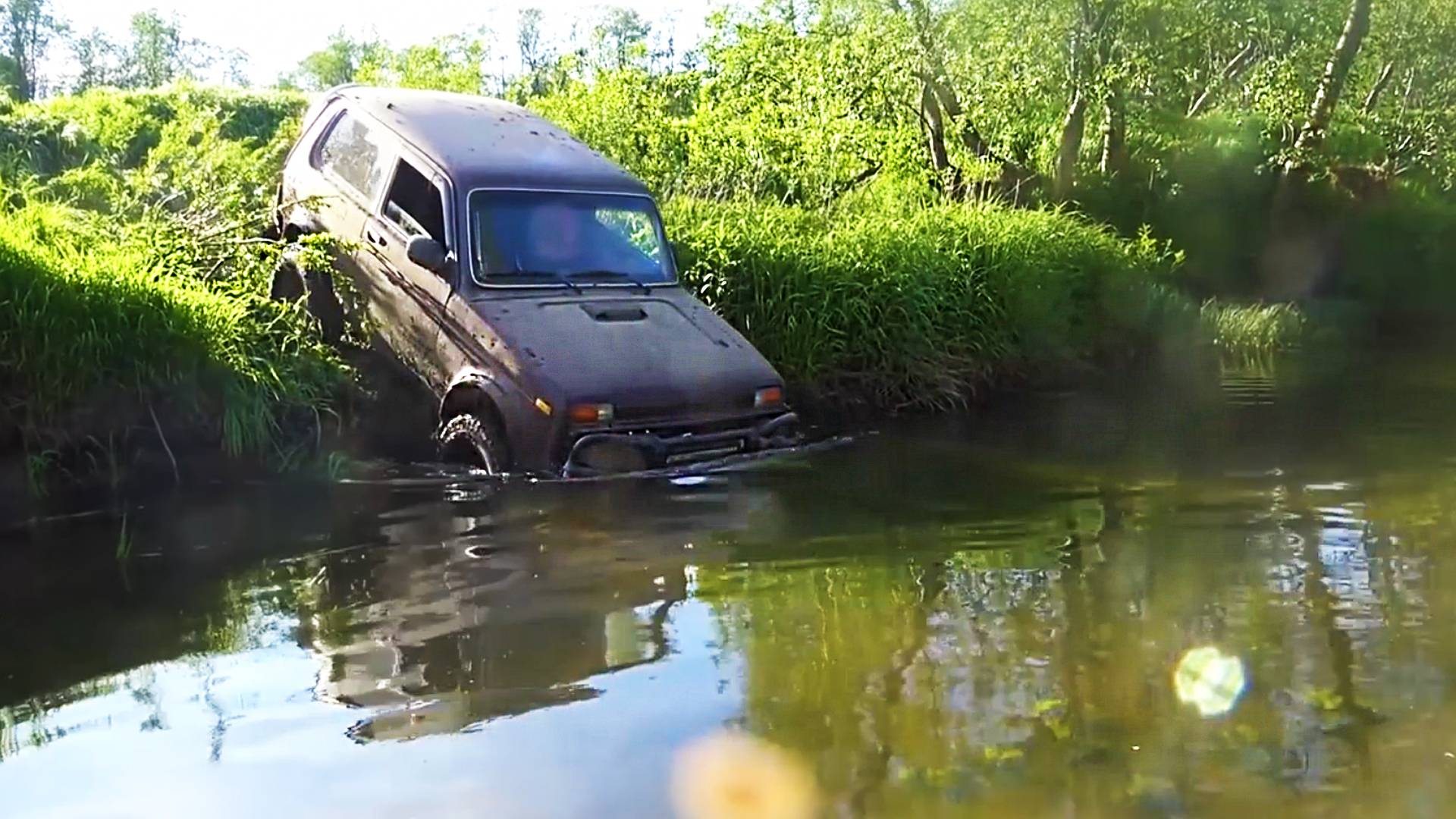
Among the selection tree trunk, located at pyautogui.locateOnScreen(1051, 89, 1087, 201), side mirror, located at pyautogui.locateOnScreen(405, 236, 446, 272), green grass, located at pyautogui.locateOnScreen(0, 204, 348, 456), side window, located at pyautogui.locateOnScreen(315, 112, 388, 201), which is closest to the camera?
green grass, located at pyautogui.locateOnScreen(0, 204, 348, 456)

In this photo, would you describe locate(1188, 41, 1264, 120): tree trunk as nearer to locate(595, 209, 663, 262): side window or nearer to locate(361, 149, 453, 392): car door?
locate(595, 209, 663, 262): side window

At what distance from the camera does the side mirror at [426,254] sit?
9156 mm

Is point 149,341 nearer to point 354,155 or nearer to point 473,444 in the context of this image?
point 473,444

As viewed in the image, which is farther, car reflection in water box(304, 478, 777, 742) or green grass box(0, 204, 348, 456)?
green grass box(0, 204, 348, 456)

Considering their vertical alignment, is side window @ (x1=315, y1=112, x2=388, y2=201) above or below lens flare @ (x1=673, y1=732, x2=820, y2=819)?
above

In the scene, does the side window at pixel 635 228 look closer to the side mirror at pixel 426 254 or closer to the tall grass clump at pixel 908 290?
the side mirror at pixel 426 254

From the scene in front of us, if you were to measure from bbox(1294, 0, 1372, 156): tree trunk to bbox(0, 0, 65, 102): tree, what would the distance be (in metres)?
33.3

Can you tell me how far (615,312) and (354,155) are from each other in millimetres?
2775

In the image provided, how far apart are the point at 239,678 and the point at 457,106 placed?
647 cm

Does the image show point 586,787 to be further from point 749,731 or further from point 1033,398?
point 1033,398

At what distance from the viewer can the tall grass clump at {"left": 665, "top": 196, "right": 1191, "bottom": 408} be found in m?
12.6

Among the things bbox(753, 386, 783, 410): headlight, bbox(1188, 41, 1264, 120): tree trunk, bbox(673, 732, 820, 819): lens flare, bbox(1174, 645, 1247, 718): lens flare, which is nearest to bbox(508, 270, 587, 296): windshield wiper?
bbox(753, 386, 783, 410): headlight

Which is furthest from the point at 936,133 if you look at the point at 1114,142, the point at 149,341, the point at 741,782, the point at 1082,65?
the point at 741,782

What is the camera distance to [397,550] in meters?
7.45
